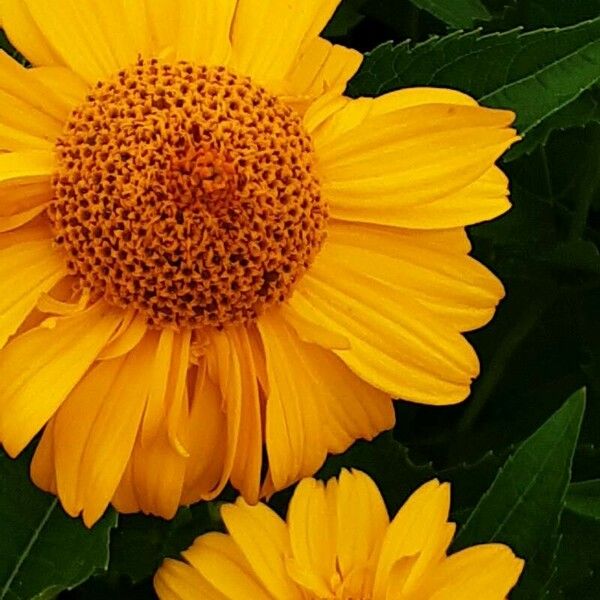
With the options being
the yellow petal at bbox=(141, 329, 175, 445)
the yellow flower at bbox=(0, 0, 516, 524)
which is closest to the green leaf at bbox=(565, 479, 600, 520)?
the yellow flower at bbox=(0, 0, 516, 524)

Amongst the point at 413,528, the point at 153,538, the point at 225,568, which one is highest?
the point at 413,528

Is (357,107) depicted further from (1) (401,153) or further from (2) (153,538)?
(2) (153,538)

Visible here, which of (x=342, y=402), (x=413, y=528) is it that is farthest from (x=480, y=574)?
(x=342, y=402)

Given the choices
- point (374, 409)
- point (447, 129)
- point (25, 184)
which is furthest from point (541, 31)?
point (25, 184)

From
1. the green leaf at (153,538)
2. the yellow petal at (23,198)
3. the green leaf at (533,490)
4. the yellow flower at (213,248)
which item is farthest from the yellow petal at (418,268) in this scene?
the green leaf at (153,538)

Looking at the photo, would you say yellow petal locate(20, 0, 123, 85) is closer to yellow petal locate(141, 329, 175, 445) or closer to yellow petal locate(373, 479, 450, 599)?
yellow petal locate(141, 329, 175, 445)

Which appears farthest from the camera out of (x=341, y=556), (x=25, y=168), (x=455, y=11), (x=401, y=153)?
(x=455, y=11)

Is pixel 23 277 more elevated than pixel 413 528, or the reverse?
pixel 23 277
